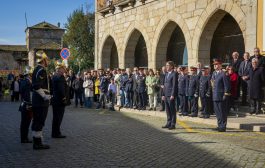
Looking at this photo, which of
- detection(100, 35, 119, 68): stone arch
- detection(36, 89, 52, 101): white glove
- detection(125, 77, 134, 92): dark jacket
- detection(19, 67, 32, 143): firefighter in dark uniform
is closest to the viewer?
detection(36, 89, 52, 101): white glove

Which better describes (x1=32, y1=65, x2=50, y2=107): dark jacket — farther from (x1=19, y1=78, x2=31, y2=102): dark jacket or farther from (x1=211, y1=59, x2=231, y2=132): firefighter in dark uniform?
(x1=211, y1=59, x2=231, y2=132): firefighter in dark uniform

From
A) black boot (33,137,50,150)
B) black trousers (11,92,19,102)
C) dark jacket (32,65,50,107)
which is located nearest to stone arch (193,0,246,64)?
dark jacket (32,65,50,107)

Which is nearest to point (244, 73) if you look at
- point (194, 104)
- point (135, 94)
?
point (194, 104)

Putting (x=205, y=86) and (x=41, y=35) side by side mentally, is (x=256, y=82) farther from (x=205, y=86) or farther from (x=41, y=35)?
(x=41, y=35)

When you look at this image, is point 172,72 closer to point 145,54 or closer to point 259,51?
point 259,51

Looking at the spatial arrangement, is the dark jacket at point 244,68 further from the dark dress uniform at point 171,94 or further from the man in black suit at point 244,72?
the dark dress uniform at point 171,94

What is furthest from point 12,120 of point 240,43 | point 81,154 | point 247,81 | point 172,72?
point 240,43

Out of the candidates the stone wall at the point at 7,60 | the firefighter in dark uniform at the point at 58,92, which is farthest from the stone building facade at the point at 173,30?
the stone wall at the point at 7,60

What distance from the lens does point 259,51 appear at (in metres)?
13.3

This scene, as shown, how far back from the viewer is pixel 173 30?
68.8 ft

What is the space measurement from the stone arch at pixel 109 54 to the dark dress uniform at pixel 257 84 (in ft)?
48.4

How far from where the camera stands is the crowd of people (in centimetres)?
894

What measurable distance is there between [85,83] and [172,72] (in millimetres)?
8845

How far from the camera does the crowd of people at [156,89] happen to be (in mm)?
8938
